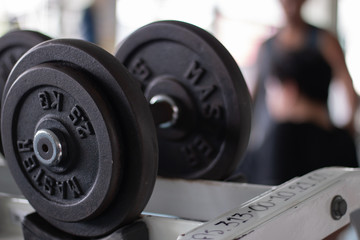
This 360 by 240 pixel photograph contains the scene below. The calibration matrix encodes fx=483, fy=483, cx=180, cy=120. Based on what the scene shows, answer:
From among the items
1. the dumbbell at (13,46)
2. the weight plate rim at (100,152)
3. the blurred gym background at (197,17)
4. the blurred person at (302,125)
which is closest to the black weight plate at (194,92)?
the dumbbell at (13,46)

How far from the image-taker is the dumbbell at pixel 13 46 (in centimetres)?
86

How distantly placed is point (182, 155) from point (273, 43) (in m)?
1.01

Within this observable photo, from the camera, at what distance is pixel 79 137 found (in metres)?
0.60

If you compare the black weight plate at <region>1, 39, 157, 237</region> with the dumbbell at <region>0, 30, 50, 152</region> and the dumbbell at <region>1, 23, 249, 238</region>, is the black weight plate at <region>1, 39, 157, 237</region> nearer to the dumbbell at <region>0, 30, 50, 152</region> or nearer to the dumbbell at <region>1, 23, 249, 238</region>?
the dumbbell at <region>1, 23, 249, 238</region>

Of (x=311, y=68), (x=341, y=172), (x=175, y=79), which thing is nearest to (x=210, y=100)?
(x=175, y=79)

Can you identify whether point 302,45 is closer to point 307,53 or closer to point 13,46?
point 307,53

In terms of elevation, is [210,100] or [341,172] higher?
[210,100]

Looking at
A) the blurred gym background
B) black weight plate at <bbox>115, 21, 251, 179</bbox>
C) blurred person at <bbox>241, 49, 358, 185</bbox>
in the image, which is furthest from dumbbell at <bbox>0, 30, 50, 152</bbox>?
the blurred gym background

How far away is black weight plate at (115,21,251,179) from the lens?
802 millimetres

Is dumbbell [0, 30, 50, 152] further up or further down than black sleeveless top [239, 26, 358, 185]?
further up

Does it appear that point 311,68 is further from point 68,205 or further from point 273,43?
point 68,205

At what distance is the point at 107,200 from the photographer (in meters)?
0.58

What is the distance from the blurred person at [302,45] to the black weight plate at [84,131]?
1.25m

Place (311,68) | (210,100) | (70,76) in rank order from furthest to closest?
(311,68), (210,100), (70,76)
